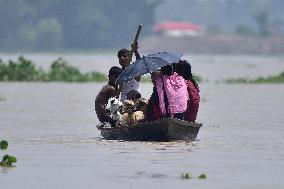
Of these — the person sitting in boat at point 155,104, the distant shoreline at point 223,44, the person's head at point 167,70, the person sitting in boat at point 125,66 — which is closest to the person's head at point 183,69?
the person's head at point 167,70

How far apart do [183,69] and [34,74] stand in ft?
96.8

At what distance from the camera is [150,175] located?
16297 millimetres

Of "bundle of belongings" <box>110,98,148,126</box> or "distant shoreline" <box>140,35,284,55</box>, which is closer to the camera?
"bundle of belongings" <box>110,98,148,126</box>

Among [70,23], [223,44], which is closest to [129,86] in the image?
[70,23]

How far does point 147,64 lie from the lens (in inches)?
813

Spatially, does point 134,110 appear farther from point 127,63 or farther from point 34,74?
point 34,74

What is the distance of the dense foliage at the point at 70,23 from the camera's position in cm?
15788

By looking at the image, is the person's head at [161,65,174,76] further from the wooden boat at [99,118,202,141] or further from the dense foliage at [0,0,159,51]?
the dense foliage at [0,0,159,51]

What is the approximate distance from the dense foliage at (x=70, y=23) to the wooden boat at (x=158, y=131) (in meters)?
131

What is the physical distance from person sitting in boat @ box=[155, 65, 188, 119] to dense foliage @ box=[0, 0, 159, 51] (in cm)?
13126

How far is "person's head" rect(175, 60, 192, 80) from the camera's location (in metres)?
20.9

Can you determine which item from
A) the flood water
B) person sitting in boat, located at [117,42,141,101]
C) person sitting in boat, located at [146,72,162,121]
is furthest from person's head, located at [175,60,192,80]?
the flood water

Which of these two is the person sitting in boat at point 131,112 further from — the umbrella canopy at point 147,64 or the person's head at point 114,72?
the person's head at point 114,72

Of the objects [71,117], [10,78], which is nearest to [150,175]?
[71,117]
